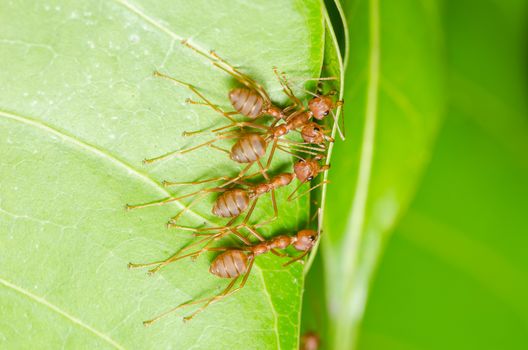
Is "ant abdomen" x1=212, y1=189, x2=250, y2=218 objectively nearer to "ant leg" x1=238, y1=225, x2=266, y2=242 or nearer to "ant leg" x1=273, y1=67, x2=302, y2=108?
"ant leg" x1=238, y1=225, x2=266, y2=242

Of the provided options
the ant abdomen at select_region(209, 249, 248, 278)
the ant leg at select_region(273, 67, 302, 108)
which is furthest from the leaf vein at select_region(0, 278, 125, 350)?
the ant leg at select_region(273, 67, 302, 108)

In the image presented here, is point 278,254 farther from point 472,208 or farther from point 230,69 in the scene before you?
point 472,208

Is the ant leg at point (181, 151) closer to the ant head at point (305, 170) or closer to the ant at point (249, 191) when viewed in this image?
the ant at point (249, 191)

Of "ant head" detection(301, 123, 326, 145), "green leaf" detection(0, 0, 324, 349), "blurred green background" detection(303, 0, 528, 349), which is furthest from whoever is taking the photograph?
"blurred green background" detection(303, 0, 528, 349)

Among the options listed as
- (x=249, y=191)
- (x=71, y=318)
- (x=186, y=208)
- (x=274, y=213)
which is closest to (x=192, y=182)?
(x=186, y=208)

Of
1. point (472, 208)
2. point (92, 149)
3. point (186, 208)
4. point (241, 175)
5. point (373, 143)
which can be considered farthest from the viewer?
point (472, 208)
